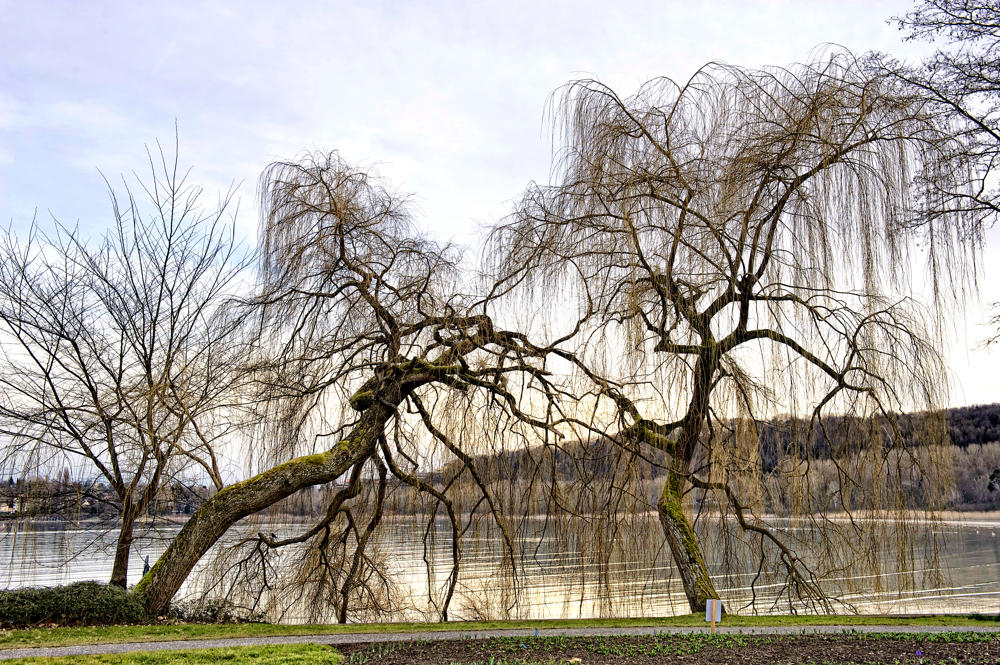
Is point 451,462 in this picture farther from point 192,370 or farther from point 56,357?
point 56,357

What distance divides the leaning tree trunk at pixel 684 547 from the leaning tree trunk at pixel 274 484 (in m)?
3.71

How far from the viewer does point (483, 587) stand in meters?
8.73

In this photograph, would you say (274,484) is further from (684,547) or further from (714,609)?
(714,609)

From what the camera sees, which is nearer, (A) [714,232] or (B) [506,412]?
(A) [714,232]

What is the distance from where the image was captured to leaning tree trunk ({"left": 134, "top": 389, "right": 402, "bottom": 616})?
8.72 meters

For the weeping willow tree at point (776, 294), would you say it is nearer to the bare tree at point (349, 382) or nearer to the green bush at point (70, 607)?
the bare tree at point (349, 382)

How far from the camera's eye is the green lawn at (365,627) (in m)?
6.73

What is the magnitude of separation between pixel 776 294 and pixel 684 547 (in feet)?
10.6

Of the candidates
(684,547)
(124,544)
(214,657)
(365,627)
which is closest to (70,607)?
(124,544)

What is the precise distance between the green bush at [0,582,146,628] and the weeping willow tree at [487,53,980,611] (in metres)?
5.89

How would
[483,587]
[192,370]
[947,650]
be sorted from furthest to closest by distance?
[192,370] < [483,587] < [947,650]

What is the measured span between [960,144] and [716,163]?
2.57m

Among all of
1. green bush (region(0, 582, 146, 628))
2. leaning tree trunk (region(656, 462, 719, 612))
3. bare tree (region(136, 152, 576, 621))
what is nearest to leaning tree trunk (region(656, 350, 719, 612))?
leaning tree trunk (region(656, 462, 719, 612))

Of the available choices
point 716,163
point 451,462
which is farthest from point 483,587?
point 716,163
